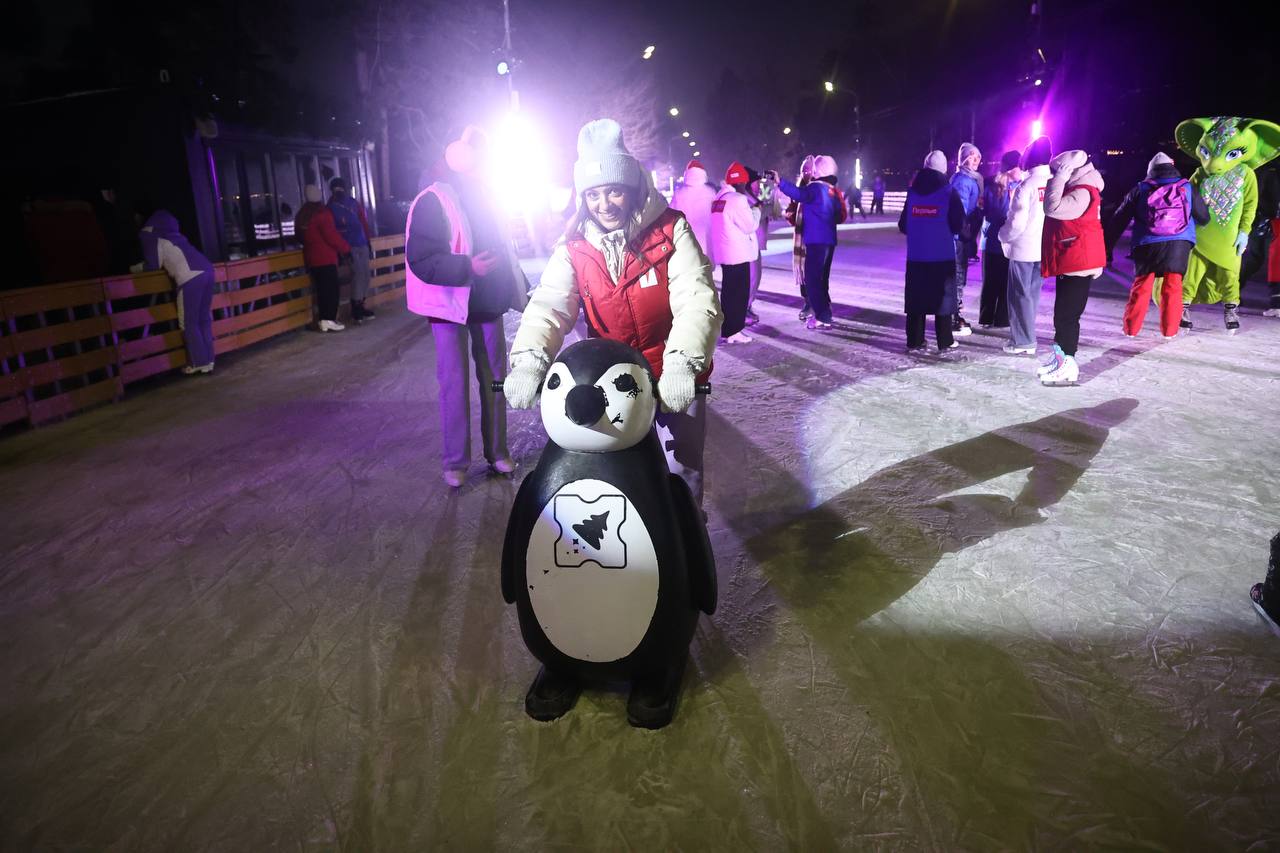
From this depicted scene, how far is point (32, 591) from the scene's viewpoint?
3.54 metres

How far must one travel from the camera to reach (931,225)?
7.16 meters

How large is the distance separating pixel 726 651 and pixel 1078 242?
4800mm

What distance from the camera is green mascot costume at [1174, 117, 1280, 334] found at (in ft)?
23.1

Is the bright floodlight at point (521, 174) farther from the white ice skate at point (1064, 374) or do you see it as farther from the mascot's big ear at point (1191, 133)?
the white ice skate at point (1064, 374)

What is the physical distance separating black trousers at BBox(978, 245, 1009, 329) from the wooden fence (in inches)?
341

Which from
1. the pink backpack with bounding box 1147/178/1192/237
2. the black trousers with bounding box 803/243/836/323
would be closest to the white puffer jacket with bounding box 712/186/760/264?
the black trousers with bounding box 803/243/836/323

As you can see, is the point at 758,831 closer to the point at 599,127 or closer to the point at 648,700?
the point at 648,700

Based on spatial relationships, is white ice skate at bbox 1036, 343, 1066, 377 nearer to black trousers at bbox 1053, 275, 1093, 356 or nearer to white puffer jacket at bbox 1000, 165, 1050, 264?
black trousers at bbox 1053, 275, 1093, 356

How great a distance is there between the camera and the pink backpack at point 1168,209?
6.67 metres

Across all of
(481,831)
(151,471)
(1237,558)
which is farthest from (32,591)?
(1237,558)

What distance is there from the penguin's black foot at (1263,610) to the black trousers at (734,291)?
5846mm

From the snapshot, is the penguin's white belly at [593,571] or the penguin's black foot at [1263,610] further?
the penguin's black foot at [1263,610]

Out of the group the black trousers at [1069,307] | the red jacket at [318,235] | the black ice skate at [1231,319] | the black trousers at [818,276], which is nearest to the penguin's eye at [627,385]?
the black trousers at [1069,307]

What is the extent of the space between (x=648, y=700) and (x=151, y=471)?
423cm
